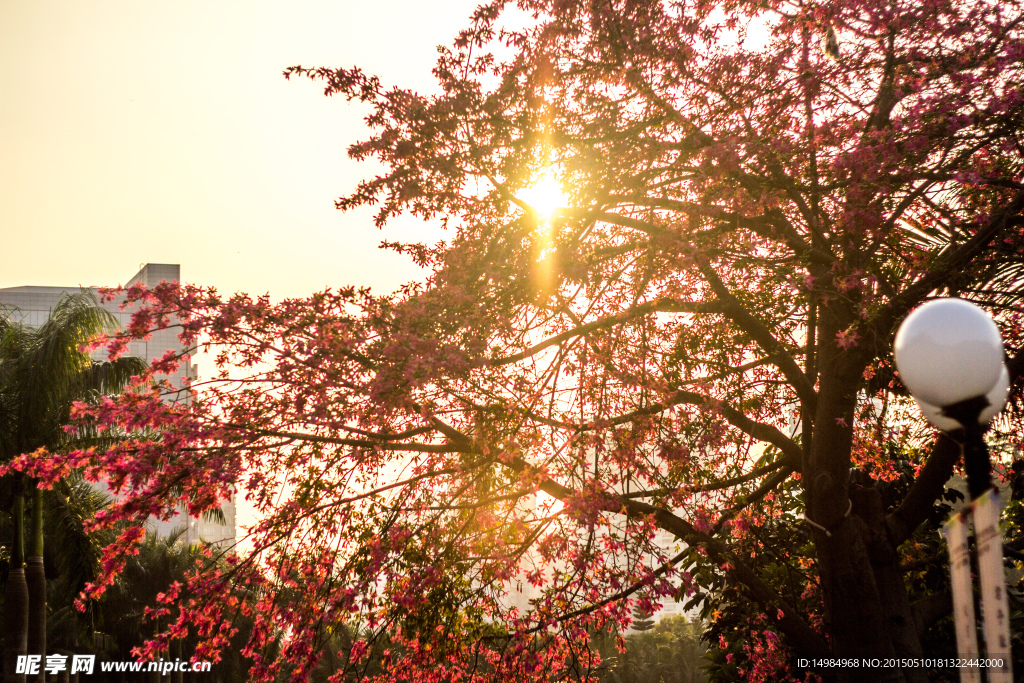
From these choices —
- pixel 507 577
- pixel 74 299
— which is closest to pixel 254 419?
pixel 507 577

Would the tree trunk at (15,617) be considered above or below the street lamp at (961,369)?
below

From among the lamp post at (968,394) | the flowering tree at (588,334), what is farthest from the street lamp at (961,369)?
the flowering tree at (588,334)

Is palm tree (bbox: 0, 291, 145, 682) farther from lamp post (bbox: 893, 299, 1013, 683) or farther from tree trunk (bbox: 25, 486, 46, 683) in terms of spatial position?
lamp post (bbox: 893, 299, 1013, 683)

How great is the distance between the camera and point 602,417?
24.2ft

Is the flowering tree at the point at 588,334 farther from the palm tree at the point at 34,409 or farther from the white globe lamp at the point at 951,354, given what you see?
the palm tree at the point at 34,409

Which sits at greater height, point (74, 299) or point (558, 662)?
point (74, 299)

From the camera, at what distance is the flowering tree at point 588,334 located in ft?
23.3

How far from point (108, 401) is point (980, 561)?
22.1ft

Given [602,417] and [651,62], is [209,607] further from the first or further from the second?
[651,62]

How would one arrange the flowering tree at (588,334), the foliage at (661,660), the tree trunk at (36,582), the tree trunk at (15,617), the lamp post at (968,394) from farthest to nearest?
1. the foliage at (661,660)
2. the tree trunk at (36,582)
3. the tree trunk at (15,617)
4. the flowering tree at (588,334)
5. the lamp post at (968,394)

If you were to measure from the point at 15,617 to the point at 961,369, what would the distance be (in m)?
19.2

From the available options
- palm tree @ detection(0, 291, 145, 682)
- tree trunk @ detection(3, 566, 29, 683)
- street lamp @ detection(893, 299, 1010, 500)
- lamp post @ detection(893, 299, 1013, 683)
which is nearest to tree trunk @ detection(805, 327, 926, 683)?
lamp post @ detection(893, 299, 1013, 683)

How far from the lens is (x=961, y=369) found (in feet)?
11.0

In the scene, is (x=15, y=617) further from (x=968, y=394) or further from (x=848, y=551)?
(x=968, y=394)
